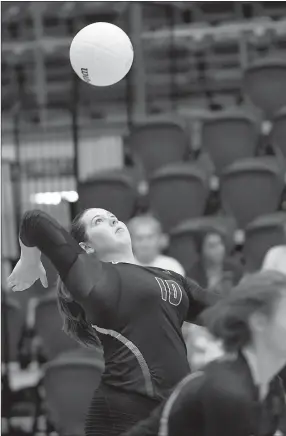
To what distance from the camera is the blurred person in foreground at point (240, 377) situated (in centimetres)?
269

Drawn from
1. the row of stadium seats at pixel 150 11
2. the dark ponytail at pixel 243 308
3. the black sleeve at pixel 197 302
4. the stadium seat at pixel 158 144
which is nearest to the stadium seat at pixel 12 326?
the stadium seat at pixel 158 144

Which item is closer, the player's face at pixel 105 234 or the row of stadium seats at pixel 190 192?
the player's face at pixel 105 234

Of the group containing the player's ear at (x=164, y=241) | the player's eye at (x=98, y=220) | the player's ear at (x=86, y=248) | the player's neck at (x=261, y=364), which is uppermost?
the player's eye at (x=98, y=220)

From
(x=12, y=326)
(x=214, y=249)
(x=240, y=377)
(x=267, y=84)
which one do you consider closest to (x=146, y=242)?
(x=214, y=249)

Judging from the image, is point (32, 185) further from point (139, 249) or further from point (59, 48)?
point (139, 249)

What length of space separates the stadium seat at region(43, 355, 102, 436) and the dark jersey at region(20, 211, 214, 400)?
2.42 m

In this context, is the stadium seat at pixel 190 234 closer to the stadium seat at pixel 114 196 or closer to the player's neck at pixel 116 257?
the stadium seat at pixel 114 196

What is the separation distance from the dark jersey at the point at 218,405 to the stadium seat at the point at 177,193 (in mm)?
4253

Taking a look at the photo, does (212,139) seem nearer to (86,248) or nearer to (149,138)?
(149,138)

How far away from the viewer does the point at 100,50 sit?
12.8 ft

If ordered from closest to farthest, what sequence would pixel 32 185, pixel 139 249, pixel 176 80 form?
pixel 139 249, pixel 32 185, pixel 176 80

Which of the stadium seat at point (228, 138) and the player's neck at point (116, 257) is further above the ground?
the player's neck at point (116, 257)

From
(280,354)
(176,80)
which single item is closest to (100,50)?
(280,354)

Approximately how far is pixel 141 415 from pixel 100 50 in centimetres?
135
